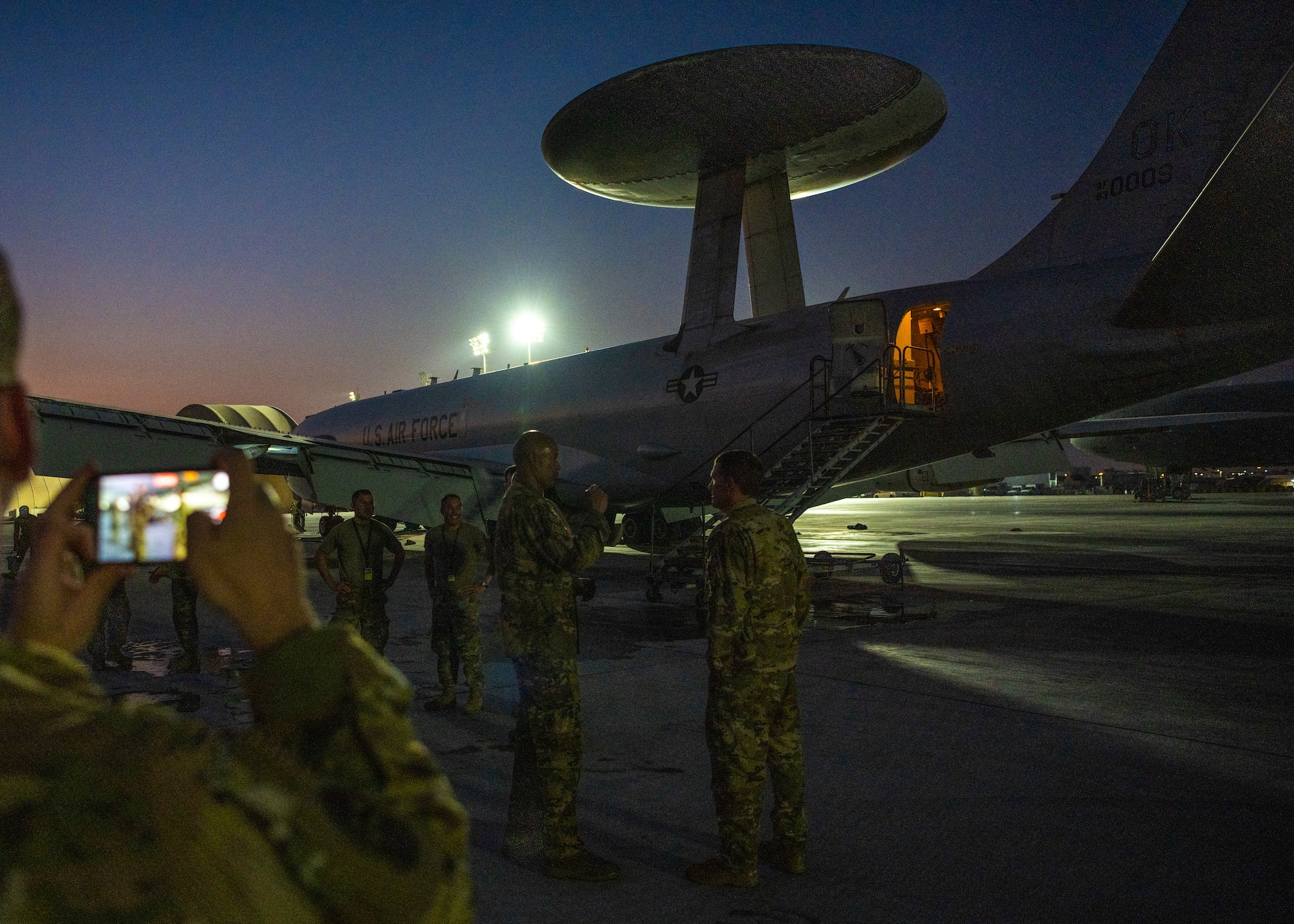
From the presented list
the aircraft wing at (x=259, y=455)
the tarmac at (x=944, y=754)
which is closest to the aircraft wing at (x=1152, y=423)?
the tarmac at (x=944, y=754)

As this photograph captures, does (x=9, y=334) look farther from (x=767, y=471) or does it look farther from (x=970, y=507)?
(x=970, y=507)

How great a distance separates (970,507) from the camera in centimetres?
5344

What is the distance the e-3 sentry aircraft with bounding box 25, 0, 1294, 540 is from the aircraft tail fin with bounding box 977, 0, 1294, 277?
28 mm

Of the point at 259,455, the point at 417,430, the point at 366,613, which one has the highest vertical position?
the point at 417,430

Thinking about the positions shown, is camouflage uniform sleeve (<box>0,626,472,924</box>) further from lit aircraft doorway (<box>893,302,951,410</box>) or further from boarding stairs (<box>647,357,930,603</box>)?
lit aircraft doorway (<box>893,302,951,410</box>)

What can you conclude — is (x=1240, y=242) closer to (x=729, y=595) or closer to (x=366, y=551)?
(x=729, y=595)

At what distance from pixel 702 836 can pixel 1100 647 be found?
6.41 m

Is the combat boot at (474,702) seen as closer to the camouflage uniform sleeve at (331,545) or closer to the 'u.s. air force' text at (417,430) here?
the camouflage uniform sleeve at (331,545)

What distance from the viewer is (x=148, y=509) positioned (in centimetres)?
137

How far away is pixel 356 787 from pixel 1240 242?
9.20 meters

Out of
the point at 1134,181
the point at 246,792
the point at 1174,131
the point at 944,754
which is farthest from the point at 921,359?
the point at 246,792

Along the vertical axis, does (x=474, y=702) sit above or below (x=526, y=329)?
below

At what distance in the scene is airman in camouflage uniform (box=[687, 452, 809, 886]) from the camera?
13.3 feet

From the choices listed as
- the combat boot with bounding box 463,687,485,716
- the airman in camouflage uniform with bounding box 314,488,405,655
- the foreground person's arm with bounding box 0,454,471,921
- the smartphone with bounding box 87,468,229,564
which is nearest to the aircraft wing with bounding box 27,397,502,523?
the airman in camouflage uniform with bounding box 314,488,405,655
